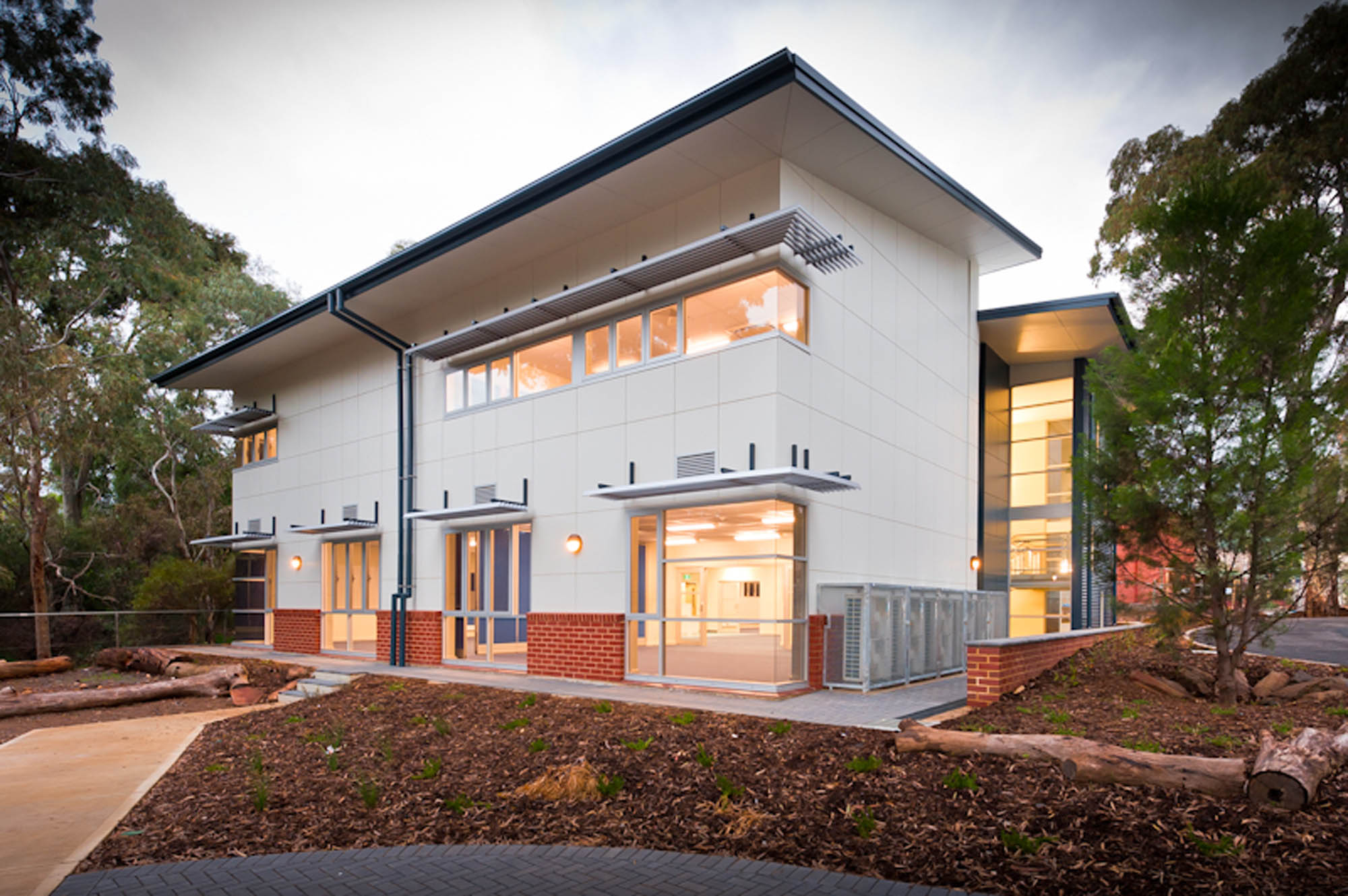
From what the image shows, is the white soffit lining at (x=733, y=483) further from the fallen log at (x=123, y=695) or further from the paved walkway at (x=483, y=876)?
the fallen log at (x=123, y=695)

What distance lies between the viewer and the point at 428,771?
274 inches

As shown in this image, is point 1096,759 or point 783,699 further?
point 783,699

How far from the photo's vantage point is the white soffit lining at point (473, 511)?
13539mm

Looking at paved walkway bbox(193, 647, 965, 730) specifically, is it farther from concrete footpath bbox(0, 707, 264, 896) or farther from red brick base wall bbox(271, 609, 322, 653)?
red brick base wall bbox(271, 609, 322, 653)

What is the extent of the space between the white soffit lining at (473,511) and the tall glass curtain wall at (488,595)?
1.23ft

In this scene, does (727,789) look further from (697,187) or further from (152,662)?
(152,662)

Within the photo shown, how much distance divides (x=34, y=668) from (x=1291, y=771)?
21.7m

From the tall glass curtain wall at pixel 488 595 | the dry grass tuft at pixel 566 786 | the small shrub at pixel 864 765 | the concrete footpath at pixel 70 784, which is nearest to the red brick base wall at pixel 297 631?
the tall glass curtain wall at pixel 488 595

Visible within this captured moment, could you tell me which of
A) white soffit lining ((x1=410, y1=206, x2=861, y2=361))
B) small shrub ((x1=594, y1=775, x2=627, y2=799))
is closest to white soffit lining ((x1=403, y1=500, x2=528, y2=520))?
white soffit lining ((x1=410, y1=206, x2=861, y2=361))

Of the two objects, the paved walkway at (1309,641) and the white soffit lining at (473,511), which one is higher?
the white soffit lining at (473,511)

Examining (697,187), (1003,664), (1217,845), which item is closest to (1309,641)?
(1003,664)

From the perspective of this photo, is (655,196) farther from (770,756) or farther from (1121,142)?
(1121,142)

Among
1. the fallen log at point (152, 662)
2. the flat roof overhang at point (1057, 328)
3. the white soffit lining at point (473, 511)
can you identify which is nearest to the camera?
the white soffit lining at point (473, 511)

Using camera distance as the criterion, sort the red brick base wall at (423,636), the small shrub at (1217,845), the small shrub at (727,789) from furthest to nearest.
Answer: the red brick base wall at (423,636) → the small shrub at (727,789) → the small shrub at (1217,845)
